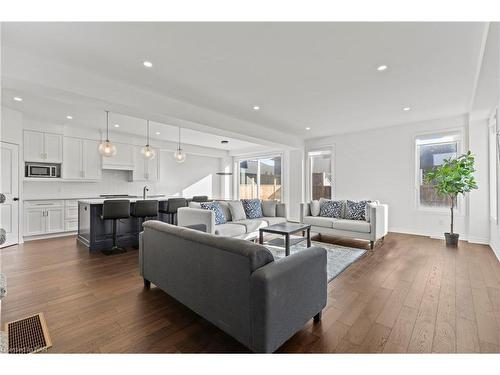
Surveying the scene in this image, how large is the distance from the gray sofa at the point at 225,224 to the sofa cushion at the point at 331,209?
0.93 meters

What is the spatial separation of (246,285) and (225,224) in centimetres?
286

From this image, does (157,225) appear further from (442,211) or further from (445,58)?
(442,211)

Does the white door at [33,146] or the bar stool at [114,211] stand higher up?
the white door at [33,146]

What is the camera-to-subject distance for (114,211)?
3967mm

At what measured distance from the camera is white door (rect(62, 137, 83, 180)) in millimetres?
5363

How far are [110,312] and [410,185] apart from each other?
5.93 m

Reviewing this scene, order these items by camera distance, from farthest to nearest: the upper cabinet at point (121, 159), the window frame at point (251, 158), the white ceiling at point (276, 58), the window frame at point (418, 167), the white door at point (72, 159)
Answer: the window frame at point (251, 158)
the upper cabinet at point (121, 159)
the white door at point (72, 159)
the window frame at point (418, 167)
the white ceiling at point (276, 58)

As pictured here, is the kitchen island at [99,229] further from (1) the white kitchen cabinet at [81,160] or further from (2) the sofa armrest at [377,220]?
(2) the sofa armrest at [377,220]

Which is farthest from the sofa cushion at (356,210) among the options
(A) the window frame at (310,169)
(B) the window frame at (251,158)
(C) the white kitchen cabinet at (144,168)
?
(C) the white kitchen cabinet at (144,168)

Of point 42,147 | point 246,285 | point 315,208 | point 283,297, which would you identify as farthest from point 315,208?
point 42,147

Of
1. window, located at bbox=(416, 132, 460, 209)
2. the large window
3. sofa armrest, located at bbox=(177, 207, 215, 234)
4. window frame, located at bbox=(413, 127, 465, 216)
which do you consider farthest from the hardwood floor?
the large window

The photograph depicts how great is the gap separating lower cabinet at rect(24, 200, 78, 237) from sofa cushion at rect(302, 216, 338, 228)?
5.24 metres

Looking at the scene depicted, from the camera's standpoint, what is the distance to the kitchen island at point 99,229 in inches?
160
